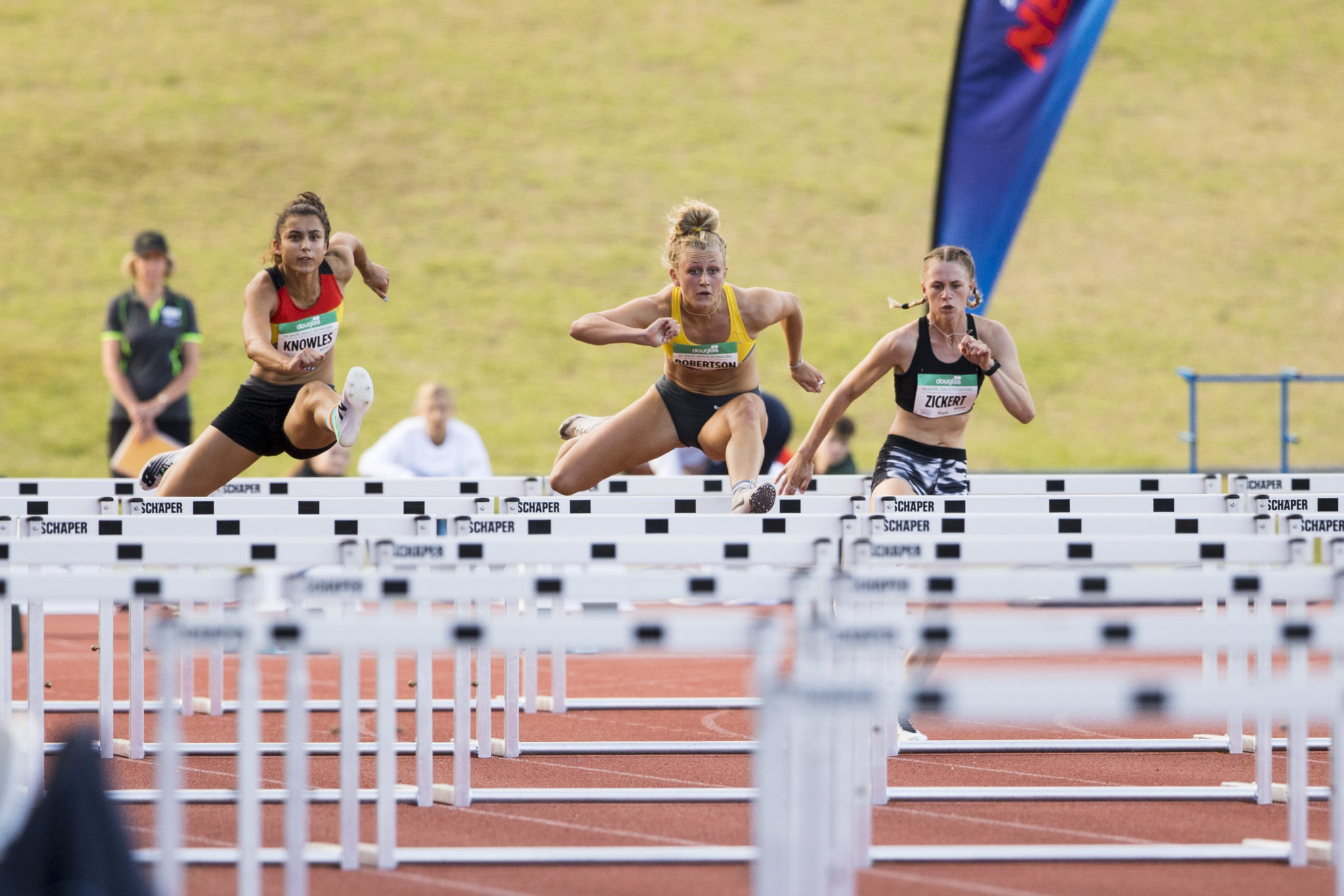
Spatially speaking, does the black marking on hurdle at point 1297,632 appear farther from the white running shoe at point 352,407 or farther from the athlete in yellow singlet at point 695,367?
the white running shoe at point 352,407

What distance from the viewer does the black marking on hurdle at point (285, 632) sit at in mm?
3133

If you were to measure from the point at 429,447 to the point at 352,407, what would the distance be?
5209 mm

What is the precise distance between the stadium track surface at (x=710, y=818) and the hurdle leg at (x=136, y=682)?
8 cm

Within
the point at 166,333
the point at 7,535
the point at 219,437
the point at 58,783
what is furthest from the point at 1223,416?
the point at 58,783

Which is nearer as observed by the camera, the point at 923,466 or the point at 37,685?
the point at 37,685

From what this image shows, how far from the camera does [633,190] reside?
87.0ft

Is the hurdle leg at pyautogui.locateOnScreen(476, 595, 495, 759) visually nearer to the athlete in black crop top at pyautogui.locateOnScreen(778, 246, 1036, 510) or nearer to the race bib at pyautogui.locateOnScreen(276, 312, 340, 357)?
the athlete in black crop top at pyautogui.locateOnScreen(778, 246, 1036, 510)

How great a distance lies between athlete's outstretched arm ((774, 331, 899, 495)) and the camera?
6.25 meters

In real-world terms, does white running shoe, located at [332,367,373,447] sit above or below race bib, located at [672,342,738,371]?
below

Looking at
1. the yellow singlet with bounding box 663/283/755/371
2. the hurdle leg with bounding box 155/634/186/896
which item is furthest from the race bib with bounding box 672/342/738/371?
the hurdle leg with bounding box 155/634/186/896

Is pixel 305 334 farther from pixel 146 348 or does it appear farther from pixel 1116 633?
pixel 146 348

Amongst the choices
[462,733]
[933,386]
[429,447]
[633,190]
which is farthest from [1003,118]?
[633,190]

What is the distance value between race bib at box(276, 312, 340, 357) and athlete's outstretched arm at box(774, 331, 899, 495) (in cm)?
208

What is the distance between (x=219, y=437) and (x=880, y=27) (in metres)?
25.2
